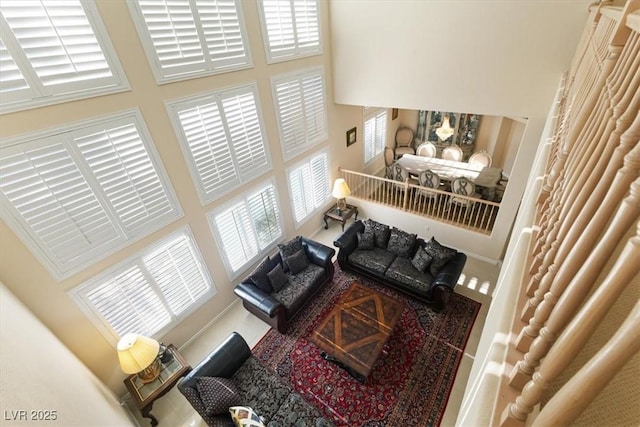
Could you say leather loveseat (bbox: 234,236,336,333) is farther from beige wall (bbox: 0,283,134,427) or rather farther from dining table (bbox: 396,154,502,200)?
dining table (bbox: 396,154,502,200)

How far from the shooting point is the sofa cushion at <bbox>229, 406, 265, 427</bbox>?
2.62 metres

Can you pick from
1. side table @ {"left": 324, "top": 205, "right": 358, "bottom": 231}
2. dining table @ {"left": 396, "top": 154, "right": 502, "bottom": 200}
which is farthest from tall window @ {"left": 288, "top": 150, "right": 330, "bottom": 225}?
dining table @ {"left": 396, "top": 154, "right": 502, "bottom": 200}

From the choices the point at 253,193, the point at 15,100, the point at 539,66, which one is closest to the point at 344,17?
the point at 539,66

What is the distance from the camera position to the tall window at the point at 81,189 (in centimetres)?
235

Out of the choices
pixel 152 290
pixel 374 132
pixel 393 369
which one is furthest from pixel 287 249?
pixel 374 132

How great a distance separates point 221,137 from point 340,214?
125 inches

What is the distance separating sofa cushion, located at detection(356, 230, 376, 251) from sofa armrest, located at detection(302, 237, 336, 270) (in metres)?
0.55

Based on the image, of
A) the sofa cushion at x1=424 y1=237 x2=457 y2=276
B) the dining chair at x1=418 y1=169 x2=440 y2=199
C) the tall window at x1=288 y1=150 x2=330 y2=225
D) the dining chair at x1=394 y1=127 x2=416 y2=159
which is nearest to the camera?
the sofa cushion at x1=424 y1=237 x2=457 y2=276

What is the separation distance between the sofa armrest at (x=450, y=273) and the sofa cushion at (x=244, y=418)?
112 inches

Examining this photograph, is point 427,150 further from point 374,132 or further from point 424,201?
point 424,201

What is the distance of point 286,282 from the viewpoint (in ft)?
14.7

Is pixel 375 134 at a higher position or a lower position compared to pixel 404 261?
higher

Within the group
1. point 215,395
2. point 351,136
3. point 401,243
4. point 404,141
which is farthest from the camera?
point 404,141

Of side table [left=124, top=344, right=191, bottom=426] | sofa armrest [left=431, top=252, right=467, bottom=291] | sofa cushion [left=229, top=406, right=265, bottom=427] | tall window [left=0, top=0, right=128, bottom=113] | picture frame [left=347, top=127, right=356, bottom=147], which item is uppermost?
tall window [left=0, top=0, right=128, bottom=113]
